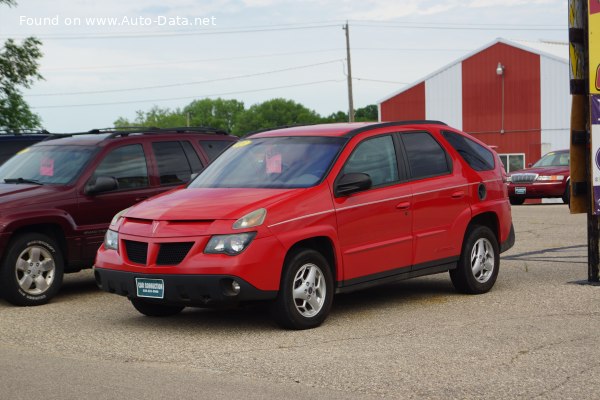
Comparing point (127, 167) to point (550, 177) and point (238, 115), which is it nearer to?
point (550, 177)

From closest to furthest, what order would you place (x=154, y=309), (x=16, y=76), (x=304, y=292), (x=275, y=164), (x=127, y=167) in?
(x=304, y=292) → (x=275, y=164) → (x=154, y=309) → (x=127, y=167) → (x=16, y=76)

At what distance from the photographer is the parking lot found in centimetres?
641

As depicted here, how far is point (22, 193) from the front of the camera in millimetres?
10664

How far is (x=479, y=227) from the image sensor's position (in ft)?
34.1

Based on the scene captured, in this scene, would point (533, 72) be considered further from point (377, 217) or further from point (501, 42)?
point (377, 217)

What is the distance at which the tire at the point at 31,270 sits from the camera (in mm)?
10266

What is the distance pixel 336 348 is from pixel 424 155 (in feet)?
9.69

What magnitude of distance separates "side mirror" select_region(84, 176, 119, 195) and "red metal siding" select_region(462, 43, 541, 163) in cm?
4010

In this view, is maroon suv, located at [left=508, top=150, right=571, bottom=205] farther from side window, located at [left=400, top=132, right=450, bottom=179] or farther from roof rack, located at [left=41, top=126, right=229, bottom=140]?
side window, located at [left=400, top=132, right=450, bottom=179]

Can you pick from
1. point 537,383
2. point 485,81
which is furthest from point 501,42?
point 537,383

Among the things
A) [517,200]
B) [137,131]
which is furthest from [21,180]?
[517,200]

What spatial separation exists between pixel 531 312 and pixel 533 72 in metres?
41.2

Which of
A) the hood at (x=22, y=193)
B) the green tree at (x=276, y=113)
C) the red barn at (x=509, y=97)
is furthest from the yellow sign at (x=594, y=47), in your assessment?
the green tree at (x=276, y=113)

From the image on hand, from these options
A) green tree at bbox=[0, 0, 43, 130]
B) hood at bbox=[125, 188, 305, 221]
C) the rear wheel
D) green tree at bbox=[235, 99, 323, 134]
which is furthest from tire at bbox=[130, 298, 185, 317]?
green tree at bbox=[235, 99, 323, 134]
